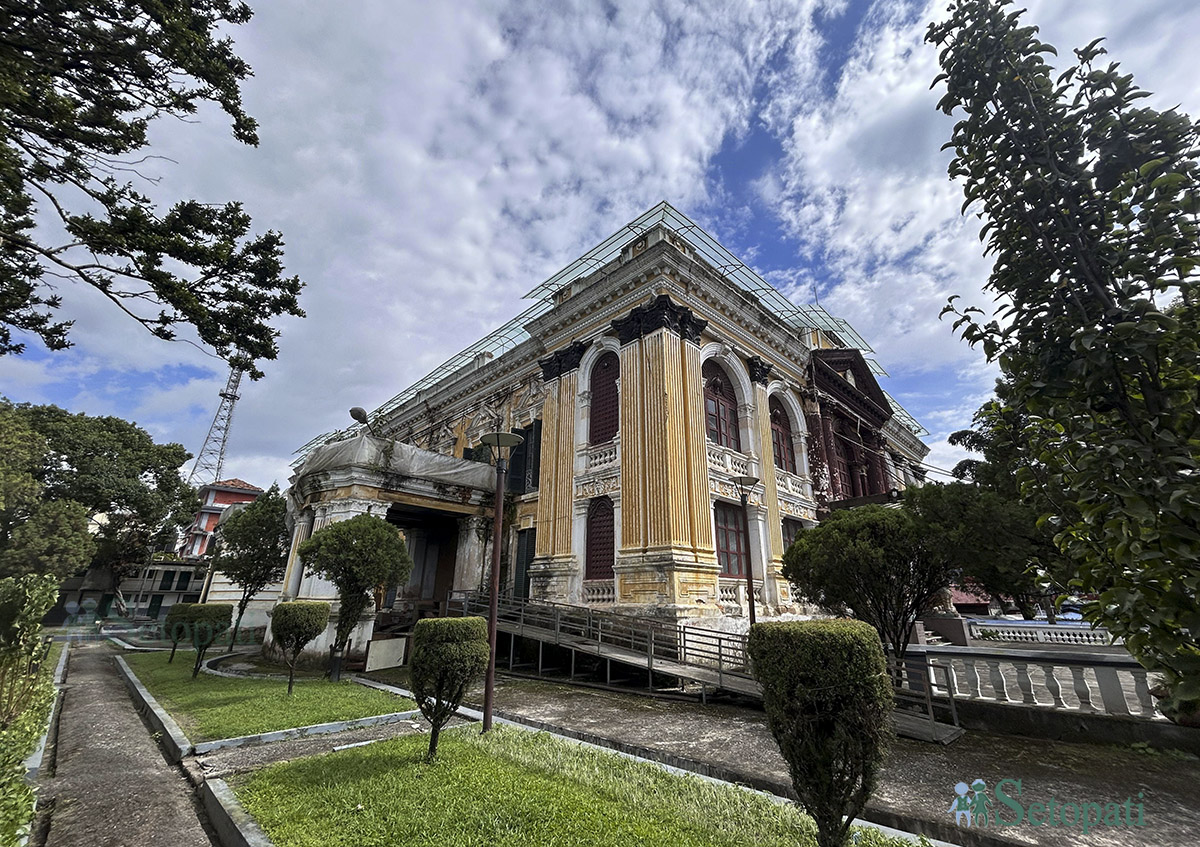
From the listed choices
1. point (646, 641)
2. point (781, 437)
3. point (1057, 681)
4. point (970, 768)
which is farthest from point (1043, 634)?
point (970, 768)

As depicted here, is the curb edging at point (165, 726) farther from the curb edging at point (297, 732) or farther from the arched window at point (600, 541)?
the arched window at point (600, 541)

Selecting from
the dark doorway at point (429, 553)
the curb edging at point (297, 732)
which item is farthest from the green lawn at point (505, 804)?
the dark doorway at point (429, 553)

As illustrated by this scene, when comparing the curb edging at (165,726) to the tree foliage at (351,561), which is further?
the tree foliage at (351,561)

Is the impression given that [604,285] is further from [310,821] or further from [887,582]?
[310,821]

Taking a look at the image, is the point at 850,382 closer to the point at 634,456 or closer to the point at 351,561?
the point at 634,456

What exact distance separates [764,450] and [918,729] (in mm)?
11062

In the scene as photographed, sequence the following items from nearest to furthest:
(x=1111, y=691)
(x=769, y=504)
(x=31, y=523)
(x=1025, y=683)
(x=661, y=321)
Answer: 1. (x=1111, y=691)
2. (x=1025, y=683)
3. (x=661, y=321)
4. (x=769, y=504)
5. (x=31, y=523)

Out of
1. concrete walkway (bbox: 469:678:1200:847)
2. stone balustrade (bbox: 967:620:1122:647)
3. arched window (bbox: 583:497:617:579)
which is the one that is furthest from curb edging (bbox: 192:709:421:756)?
stone balustrade (bbox: 967:620:1122:647)

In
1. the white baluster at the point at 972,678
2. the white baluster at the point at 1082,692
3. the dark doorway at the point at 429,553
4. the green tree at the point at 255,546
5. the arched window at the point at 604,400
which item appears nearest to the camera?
the white baluster at the point at 1082,692

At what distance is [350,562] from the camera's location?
11305 mm

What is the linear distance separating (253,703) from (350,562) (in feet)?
11.3

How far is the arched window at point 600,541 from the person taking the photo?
1408 centimetres

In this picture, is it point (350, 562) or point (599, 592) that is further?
point (599, 592)

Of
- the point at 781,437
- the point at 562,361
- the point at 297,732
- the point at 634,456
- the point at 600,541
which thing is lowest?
the point at 297,732
